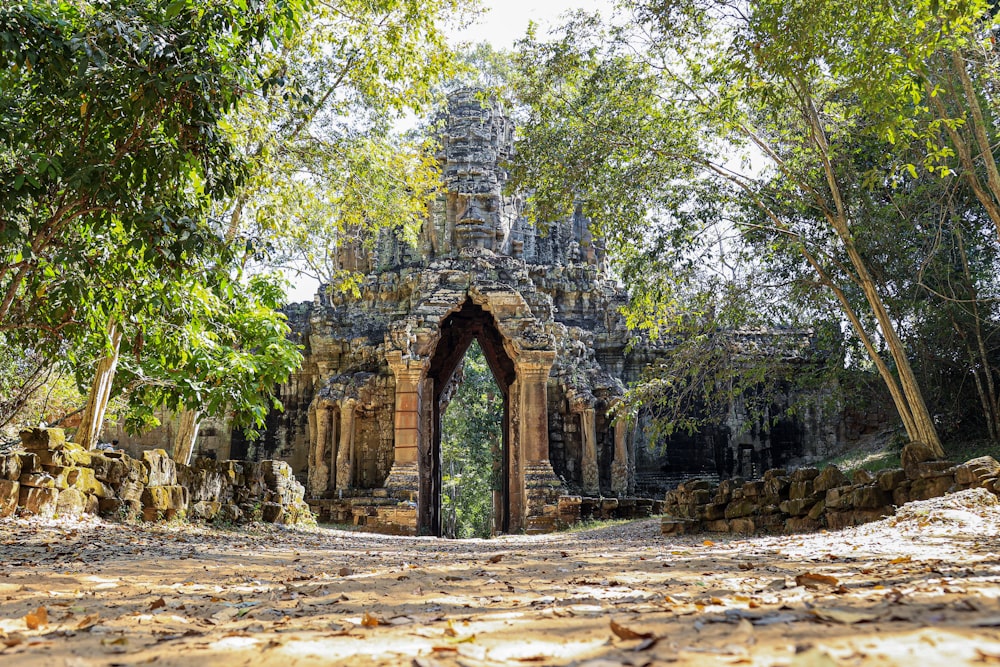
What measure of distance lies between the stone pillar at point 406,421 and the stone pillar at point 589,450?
4.13m

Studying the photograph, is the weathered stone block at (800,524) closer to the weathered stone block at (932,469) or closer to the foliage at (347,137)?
the weathered stone block at (932,469)

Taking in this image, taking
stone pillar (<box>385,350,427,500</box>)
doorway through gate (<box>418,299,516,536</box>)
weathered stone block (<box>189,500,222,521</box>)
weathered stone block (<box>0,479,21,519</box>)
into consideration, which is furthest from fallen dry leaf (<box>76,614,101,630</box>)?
doorway through gate (<box>418,299,516,536</box>)

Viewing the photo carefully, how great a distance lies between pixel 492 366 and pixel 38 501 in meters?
14.6

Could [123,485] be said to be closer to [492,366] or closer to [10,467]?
[10,467]

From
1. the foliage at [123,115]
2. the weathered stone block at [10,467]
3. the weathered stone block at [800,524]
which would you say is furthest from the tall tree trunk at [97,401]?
the weathered stone block at [800,524]

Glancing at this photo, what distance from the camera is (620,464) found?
59.6 feet

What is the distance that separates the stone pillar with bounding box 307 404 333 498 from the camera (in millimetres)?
19000

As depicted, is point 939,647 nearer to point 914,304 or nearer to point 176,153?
point 176,153

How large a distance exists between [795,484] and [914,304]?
15.4ft

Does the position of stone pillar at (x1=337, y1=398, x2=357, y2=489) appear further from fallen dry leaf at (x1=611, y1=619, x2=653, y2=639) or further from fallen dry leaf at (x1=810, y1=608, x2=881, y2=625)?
fallen dry leaf at (x1=810, y1=608, x2=881, y2=625)

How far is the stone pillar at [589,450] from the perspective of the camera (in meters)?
17.9

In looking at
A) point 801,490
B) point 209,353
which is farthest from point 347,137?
point 801,490

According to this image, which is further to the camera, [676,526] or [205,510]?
[676,526]

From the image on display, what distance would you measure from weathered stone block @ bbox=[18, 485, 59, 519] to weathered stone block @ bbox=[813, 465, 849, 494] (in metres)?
8.88
